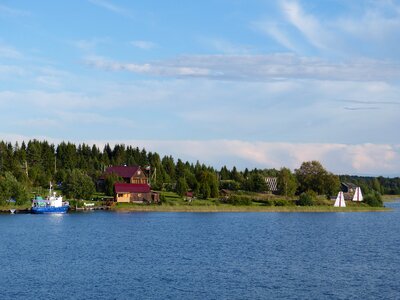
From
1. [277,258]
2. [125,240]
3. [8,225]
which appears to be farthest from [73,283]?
[8,225]

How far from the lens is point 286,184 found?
171 metres

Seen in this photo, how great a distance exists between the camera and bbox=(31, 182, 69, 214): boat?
130 m

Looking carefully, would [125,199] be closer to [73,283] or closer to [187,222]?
[187,222]

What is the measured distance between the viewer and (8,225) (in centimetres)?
10050

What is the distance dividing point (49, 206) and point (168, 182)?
54366 millimetres

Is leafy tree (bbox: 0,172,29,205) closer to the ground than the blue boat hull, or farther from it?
farther from it

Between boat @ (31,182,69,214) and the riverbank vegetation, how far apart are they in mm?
3886

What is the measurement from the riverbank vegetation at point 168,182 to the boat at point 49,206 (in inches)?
153

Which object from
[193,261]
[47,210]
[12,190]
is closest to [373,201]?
[47,210]

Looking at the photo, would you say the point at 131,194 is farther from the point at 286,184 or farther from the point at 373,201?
the point at 373,201

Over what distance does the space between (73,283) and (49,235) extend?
3817cm

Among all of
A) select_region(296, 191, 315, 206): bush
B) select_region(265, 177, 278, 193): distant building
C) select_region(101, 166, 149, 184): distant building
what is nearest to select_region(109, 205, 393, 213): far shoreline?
select_region(296, 191, 315, 206): bush

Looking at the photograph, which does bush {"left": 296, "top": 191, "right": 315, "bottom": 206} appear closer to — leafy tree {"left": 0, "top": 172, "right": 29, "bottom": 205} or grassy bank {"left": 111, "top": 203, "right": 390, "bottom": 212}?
grassy bank {"left": 111, "top": 203, "right": 390, "bottom": 212}

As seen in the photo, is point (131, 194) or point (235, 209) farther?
point (131, 194)
